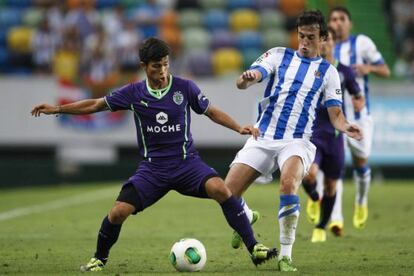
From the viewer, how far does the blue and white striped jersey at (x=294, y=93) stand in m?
9.05

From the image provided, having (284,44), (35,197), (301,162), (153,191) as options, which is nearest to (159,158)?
(153,191)

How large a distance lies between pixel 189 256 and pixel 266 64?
72.6 inches

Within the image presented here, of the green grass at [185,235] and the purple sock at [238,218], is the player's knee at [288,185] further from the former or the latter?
the green grass at [185,235]

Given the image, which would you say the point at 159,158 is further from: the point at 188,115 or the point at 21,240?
the point at 21,240

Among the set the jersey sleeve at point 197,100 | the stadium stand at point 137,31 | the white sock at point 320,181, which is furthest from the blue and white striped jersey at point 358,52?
the stadium stand at point 137,31

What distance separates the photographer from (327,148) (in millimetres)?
11664

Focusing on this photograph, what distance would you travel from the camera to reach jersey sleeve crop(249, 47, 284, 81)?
895cm

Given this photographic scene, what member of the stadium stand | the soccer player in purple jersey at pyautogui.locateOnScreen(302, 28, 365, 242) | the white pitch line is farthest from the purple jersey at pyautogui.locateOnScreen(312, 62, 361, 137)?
the stadium stand

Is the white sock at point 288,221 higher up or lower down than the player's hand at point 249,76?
lower down

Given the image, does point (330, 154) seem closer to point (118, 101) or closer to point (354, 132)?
point (354, 132)

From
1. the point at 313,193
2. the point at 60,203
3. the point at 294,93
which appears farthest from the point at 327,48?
the point at 60,203

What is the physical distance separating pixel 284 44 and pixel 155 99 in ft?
48.4

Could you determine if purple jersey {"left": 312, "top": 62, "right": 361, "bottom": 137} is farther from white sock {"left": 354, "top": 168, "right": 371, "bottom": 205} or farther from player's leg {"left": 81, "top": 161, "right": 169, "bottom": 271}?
player's leg {"left": 81, "top": 161, "right": 169, "bottom": 271}

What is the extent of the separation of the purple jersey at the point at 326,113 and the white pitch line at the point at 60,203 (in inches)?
207
